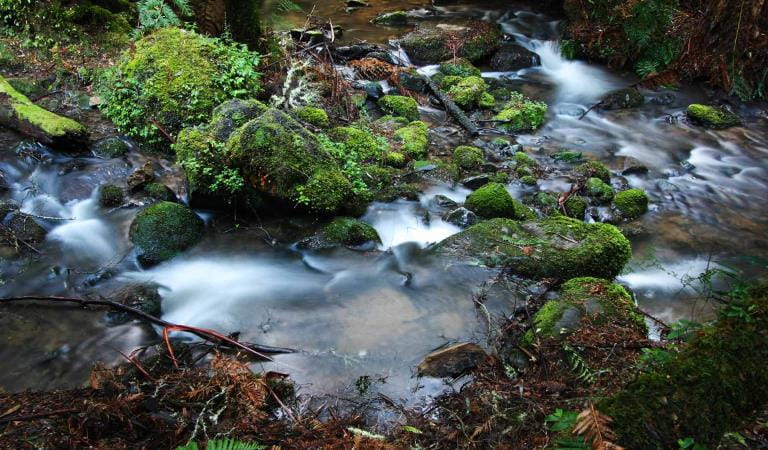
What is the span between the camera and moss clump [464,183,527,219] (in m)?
6.45

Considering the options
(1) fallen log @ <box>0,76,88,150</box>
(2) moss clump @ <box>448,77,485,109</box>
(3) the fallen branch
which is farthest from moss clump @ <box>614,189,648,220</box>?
(1) fallen log @ <box>0,76,88,150</box>

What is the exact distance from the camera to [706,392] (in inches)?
67.8

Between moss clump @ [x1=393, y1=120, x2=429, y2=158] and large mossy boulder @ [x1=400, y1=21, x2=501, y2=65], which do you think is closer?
moss clump @ [x1=393, y1=120, x2=429, y2=158]

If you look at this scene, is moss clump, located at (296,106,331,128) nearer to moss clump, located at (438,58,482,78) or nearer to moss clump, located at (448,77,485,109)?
moss clump, located at (448,77,485,109)

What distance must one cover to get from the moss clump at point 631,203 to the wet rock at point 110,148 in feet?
22.8

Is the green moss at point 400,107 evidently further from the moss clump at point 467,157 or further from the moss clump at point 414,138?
the moss clump at point 467,157

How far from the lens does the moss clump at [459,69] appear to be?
1146 centimetres

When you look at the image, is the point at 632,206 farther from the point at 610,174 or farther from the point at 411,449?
the point at 411,449

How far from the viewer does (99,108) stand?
7.81 m

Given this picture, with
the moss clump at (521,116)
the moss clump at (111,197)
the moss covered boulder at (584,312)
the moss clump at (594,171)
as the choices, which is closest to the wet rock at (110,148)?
the moss clump at (111,197)

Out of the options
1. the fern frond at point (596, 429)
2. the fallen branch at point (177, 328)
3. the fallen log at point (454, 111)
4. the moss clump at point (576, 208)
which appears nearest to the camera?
the fern frond at point (596, 429)

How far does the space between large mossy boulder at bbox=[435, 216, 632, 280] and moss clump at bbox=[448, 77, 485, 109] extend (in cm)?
504

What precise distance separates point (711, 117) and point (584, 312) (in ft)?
26.5

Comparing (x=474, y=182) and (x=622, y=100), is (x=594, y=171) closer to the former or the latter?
(x=474, y=182)
